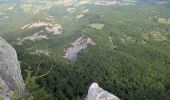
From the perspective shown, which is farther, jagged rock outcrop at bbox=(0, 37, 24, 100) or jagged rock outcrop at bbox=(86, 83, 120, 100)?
jagged rock outcrop at bbox=(0, 37, 24, 100)

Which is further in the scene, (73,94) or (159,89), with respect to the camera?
(159,89)

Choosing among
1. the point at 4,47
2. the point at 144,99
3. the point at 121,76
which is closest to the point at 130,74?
the point at 121,76

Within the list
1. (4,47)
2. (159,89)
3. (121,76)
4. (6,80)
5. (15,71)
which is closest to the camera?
(6,80)

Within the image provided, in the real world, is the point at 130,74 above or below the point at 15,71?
below

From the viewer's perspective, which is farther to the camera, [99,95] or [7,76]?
[7,76]

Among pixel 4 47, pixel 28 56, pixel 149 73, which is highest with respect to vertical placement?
pixel 4 47

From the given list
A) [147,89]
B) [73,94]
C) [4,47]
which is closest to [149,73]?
[147,89]

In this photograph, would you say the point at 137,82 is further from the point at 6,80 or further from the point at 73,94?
the point at 6,80

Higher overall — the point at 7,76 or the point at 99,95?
the point at 99,95

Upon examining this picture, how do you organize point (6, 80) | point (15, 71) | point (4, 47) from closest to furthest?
1. point (6, 80)
2. point (15, 71)
3. point (4, 47)

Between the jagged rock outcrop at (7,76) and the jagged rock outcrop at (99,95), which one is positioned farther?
the jagged rock outcrop at (7,76)
